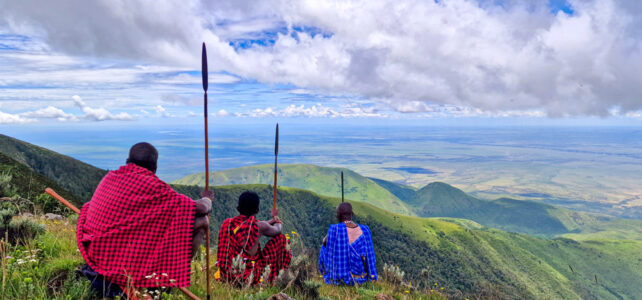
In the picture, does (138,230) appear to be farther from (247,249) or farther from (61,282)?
(247,249)

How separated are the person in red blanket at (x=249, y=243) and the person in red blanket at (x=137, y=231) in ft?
5.85

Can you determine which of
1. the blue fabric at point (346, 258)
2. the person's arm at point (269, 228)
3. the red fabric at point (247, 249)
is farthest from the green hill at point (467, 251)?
the person's arm at point (269, 228)

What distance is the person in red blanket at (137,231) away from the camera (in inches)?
173

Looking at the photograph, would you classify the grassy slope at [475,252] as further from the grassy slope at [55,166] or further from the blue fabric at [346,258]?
the blue fabric at [346,258]

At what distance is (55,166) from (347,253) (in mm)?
101351

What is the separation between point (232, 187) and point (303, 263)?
146 m

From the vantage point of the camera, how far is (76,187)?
7662cm

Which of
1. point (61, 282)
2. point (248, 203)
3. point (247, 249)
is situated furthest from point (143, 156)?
point (247, 249)

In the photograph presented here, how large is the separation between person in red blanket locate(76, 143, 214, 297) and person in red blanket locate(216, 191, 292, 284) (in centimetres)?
178

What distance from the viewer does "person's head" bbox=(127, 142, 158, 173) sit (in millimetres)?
4637

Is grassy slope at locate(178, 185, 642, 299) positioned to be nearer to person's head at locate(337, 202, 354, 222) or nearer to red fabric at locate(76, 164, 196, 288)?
person's head at locate(337, 202, 354, 222)

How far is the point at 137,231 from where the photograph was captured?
4410 mm

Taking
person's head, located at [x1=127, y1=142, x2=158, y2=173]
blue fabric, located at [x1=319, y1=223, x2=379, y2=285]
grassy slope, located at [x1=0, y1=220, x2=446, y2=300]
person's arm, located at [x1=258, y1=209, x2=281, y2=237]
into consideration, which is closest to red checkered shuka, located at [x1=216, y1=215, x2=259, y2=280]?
person's arm, located at [x1=258, y1=209, x2=281, y2=237]

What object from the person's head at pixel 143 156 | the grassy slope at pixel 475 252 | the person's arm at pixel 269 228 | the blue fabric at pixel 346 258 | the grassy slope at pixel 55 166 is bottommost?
the grassy slope at pixel 475 252
